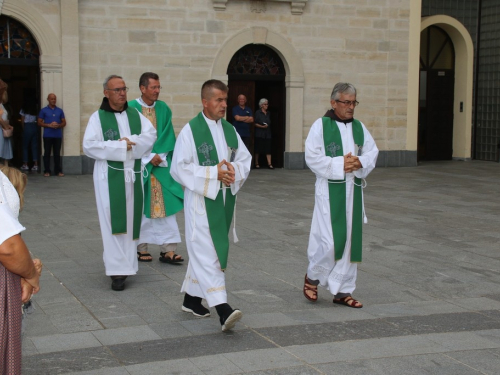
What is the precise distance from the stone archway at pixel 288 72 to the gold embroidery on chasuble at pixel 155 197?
8906mm

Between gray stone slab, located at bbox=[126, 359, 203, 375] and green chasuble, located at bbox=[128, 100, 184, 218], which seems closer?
gray stone slab, located at bbox=[126, 359, 203, 375]

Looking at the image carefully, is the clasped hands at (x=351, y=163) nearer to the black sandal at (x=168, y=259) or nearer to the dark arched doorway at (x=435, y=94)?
the black sandal at (x=168, y=259)

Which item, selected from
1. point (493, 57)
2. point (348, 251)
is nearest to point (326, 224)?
point (348, 251)

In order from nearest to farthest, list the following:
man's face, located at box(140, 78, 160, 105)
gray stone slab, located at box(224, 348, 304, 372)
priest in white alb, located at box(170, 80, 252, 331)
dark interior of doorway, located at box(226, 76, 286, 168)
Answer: gray stone slab, located at box(224, 348, 304, 372)
priest in white alb, located at box(170, 80, 252, 331)
man's face, located at box(140, 78, 160, 105)
dark interior of doorway, located at box(226, 76, 286, 168)

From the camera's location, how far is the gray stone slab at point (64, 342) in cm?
521

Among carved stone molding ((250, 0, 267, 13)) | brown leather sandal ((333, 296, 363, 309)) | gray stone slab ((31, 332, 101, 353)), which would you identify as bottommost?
gray stone slab ((31, 332, 101, 353))

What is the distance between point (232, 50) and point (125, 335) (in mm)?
12209

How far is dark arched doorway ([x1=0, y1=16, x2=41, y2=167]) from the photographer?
15695 millimetres

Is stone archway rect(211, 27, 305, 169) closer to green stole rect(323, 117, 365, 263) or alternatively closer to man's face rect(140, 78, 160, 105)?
man's face rect(140, 78, 160, 105)

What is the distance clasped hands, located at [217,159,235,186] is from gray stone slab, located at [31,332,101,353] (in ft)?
4.66

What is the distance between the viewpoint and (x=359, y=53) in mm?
18250

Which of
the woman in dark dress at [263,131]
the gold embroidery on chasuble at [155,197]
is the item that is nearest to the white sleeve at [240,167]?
the gold embroidery on chasuble at [155,197]

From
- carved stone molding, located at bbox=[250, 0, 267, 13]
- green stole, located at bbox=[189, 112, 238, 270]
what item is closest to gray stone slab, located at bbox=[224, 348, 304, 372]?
green stole, located at bbox=[189, 112, 238, 270]

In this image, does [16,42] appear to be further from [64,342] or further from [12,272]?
[12,272]
